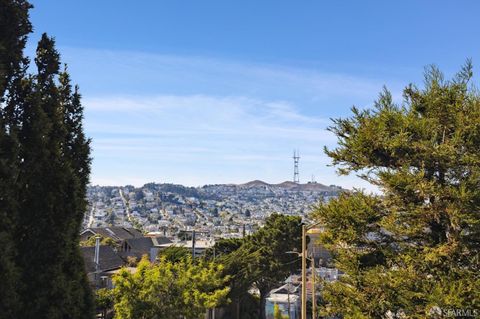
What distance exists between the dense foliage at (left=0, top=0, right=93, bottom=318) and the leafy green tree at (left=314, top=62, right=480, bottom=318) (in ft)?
22.6

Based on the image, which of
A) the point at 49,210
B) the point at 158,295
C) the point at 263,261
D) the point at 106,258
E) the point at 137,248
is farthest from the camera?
the point at 137,248

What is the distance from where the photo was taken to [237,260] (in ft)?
103

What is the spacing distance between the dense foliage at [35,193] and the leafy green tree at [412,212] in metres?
6.88

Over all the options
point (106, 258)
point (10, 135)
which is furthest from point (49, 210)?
point (106, 258)

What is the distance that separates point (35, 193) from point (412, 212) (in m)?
8.84

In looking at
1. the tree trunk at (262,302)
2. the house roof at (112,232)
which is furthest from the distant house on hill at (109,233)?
the tree trunk at (262,302)

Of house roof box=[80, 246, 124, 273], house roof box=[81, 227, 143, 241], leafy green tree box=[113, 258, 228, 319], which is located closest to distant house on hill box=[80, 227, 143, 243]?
house roof box=[81, 227, 143, 241]

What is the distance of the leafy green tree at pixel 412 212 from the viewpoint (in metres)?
9.74

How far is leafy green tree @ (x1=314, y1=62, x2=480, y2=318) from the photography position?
974 cm

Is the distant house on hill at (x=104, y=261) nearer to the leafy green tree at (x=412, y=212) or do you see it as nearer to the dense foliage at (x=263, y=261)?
the dense foliage at (x=263, y=261)

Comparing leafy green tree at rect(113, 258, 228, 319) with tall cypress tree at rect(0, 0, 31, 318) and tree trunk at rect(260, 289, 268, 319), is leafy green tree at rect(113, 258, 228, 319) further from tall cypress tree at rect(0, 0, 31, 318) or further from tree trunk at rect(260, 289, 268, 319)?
tree trunk at rect(260, 289, 268, 319)

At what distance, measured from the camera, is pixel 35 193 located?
28.7 feet

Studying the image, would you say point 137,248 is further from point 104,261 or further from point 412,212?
point 412,212

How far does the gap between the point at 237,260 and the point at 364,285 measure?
21083mm
